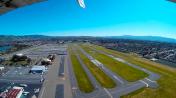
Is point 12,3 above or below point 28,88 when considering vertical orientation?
above

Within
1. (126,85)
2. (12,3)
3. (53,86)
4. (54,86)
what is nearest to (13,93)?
(53,86)

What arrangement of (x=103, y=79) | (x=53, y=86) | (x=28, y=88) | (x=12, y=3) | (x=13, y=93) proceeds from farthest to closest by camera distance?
(x=103, y=79) < (x=53, y=86) < (x=28, y=88) < (x=13, y=93) < (x=12, y=3)

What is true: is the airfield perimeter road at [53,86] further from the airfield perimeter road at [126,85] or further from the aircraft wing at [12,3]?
the aircraft wing at [12,3]

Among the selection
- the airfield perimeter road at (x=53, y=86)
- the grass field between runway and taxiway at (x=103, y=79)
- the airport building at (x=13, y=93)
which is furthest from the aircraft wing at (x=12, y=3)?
the grass field between runway and taxiway at (x=103, y=79)

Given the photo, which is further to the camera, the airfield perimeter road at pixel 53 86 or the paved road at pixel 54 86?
the paved road at pixel 54 86

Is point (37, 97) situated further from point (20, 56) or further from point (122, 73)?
point (20, 56)

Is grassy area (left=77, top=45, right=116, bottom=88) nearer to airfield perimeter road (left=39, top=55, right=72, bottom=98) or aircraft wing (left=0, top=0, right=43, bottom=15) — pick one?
airfield perimeter road (left=39, top=55, right=72, bottom=98)

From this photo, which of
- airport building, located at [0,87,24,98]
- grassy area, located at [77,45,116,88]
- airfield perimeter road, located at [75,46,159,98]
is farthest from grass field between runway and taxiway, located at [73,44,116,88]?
airport building, located at [0,87,24,98]

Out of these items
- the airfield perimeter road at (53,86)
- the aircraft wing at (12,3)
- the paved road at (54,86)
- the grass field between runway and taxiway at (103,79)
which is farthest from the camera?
the grass field between runway and taxiway at (103,79)

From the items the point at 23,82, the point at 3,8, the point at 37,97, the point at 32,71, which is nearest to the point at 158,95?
the point at 37,97

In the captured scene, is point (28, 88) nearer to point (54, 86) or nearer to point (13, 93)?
point (54, 86)

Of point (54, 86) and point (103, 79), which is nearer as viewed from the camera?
point (54, 86)
